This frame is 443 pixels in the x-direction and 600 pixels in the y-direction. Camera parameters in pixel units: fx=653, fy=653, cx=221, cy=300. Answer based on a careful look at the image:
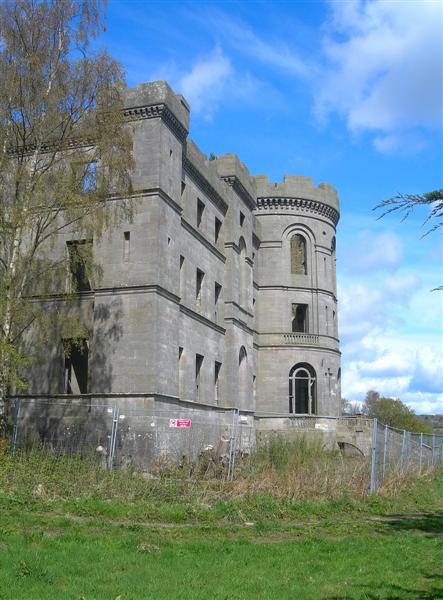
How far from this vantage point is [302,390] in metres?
44.3

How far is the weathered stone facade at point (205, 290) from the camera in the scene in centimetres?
2525

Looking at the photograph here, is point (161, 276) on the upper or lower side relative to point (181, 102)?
lower

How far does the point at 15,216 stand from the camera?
19.1m

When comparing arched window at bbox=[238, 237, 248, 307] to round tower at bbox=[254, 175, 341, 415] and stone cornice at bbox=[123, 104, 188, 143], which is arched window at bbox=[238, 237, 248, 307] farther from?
stone cornice at bbox=[123, 104, 188, 143]

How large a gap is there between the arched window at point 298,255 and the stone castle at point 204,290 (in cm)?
11

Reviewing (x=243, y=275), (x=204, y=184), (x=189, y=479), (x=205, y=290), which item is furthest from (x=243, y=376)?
(x=189, y=479)

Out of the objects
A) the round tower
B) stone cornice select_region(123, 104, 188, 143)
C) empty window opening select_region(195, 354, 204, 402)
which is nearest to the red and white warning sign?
empty window opening select_region(195, 354, 204, 402)

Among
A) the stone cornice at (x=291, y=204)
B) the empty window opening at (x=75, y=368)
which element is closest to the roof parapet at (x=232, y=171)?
the stone cornice at (x=291, y=204)

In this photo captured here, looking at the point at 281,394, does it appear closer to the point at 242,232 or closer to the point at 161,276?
the point at 242,232

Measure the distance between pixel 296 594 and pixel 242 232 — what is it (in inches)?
1246

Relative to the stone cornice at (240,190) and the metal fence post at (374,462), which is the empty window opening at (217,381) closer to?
the stone cornice at (240,190)

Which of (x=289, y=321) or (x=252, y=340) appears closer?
(x=252, y=340)

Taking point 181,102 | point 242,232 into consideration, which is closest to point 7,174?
point 181,102

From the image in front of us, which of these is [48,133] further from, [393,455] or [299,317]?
[299,317]
